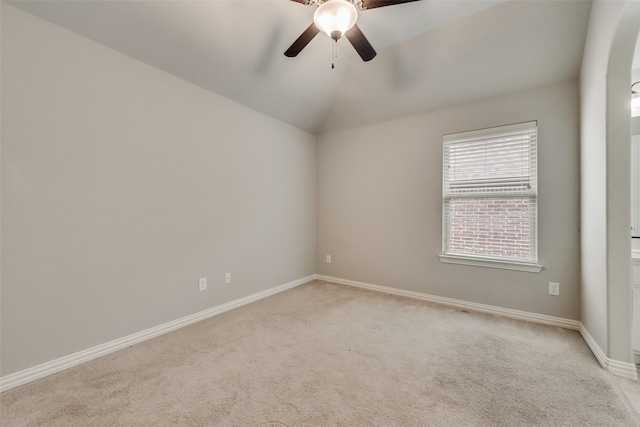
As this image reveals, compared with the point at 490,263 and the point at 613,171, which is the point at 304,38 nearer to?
the point at 613,171

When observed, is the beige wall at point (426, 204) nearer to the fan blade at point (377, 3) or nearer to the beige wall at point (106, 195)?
the beige wall at point (106, 195)

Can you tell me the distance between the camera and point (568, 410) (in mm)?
1452

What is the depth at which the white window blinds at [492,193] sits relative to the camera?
2.69 meters

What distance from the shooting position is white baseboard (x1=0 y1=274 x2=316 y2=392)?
1.67 m

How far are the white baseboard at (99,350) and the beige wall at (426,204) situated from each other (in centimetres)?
185

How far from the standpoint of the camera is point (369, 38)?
270cm

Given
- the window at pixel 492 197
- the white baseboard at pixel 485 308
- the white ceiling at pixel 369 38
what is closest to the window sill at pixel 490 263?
the window at pixel 492 197

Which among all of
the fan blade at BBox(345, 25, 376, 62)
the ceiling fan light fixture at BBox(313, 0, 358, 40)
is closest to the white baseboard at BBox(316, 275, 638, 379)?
the fan blade at BBox(345, 25, 376, 62)

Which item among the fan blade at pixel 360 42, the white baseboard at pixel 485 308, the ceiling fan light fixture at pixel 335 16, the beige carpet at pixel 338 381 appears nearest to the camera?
the beige carpet at pixel 338 381

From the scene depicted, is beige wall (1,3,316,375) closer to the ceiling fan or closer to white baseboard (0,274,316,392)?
white baseboard (0,274,316,392)

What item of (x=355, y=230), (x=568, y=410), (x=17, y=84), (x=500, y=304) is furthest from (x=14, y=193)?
(x=500, y=304)

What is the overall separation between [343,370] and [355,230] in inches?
87.9

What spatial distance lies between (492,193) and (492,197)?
5cm

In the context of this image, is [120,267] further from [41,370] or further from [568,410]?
[568,410]
